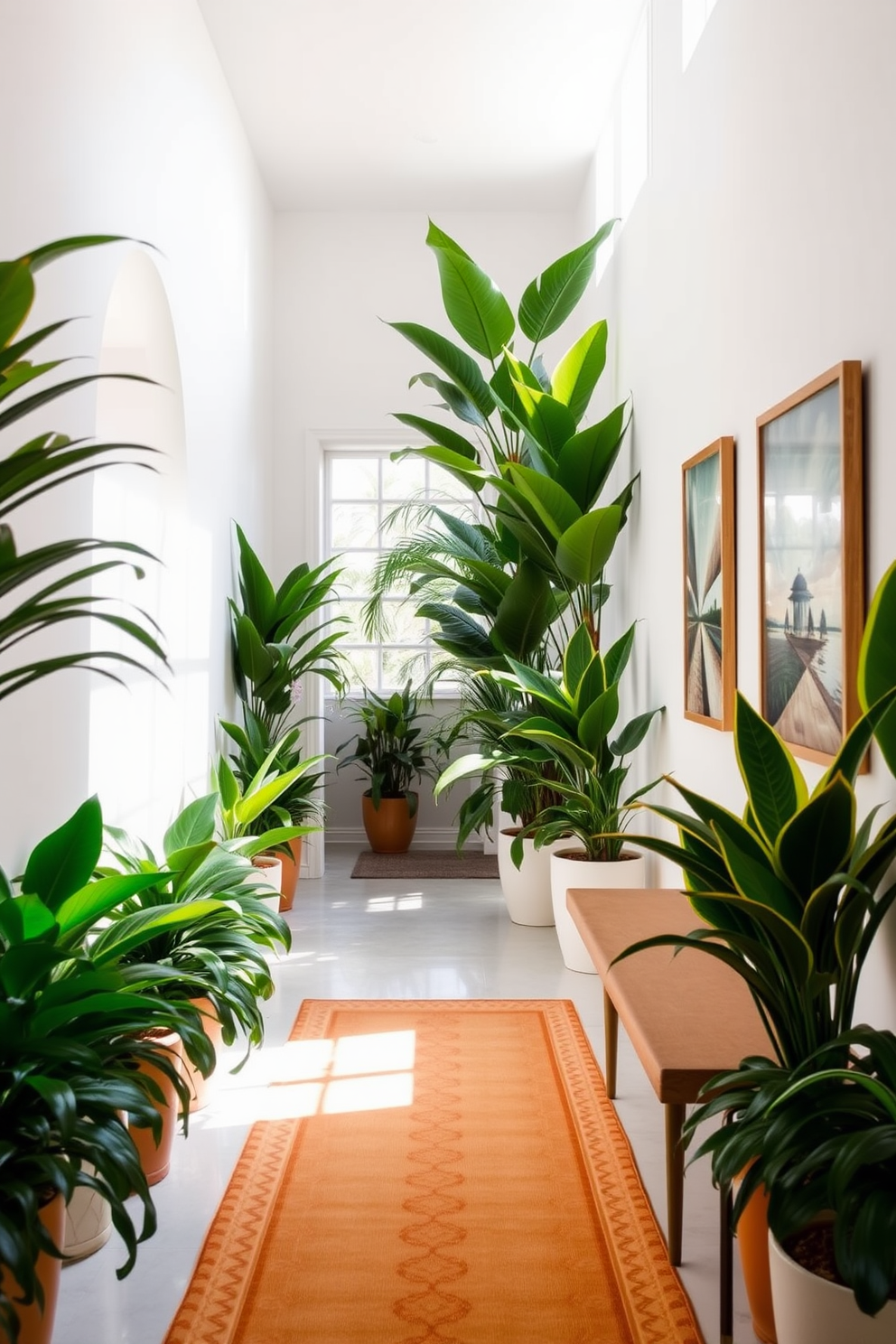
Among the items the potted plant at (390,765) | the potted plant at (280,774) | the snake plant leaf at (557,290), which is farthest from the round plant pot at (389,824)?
the snake plant leaf at (557,290)

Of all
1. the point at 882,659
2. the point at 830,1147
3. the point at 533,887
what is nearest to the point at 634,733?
the point at 533,887

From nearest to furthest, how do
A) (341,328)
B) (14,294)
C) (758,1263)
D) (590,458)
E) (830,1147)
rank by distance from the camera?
1. (14,294)
2. (830,1147)
3. (758,1263)
4. (590,458)
5. (341,328)

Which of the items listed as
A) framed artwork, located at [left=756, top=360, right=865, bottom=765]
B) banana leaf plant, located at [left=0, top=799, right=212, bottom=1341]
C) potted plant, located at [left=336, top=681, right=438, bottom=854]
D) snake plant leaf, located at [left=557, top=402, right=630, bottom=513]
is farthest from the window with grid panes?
banana leaf plant, located at [left=0, top=799, right=212, bottom=1341]

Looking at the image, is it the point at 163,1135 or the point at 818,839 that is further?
the point at 163,1135

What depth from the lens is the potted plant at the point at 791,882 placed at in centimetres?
164

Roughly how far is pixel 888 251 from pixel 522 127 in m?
3.60

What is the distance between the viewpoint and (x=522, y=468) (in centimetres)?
379

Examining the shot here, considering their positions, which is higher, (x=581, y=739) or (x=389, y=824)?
(x=581, y=739)

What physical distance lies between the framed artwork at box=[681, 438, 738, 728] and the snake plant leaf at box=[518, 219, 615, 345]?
1.31 meters

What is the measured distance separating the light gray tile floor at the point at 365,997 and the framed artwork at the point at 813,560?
98 centimetres

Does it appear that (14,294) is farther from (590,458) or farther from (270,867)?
(270,867)

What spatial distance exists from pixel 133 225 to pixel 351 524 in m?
3.61

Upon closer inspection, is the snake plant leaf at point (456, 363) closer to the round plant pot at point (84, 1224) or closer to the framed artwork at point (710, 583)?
the framed artwork at point (710, 583)

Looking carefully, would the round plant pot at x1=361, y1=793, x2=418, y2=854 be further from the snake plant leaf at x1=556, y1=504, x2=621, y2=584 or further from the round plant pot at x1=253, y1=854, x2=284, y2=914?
the snake plant leaf at x1=556, y1=504, x2=621, y2=584
